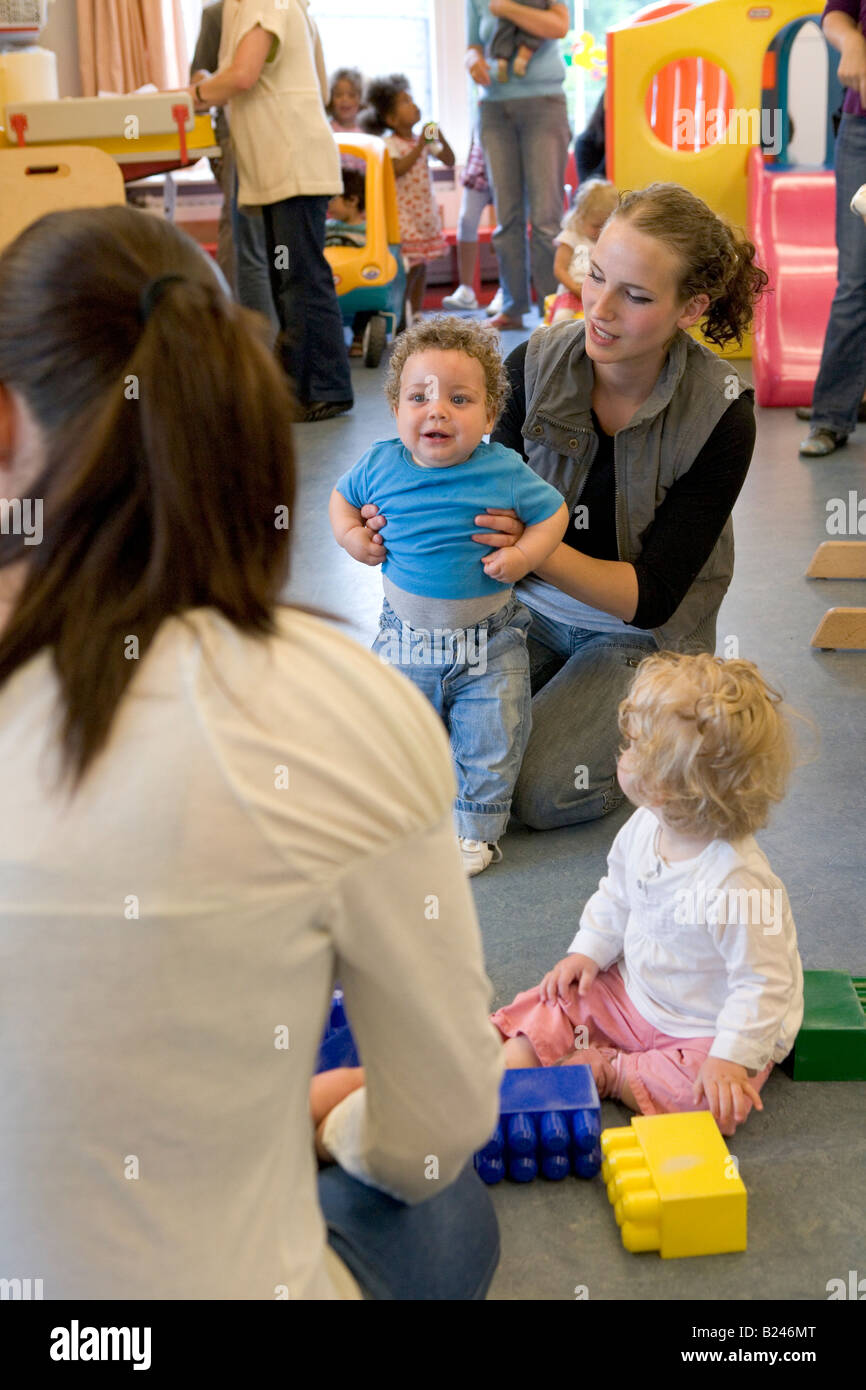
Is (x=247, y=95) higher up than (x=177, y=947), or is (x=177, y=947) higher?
(x=247, y=95)

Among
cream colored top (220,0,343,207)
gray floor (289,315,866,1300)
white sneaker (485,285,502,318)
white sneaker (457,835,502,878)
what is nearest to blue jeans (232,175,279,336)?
cream colored top (220,0,343,207)

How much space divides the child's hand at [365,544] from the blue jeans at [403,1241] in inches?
45.8

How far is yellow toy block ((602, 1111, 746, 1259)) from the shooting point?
1.24 meters

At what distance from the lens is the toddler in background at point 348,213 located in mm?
5312

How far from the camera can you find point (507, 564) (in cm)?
183

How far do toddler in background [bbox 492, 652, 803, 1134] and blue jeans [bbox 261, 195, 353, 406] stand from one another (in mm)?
2978

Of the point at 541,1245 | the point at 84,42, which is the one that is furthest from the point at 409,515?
the point at 84,42

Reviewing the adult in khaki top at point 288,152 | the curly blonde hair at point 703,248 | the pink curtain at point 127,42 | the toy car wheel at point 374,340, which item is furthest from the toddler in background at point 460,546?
the pink curtain at point 127,42

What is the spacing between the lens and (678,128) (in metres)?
5.59

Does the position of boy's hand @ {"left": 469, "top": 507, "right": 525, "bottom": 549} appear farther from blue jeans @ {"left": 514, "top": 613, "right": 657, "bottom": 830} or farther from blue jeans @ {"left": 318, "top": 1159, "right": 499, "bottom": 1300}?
blue jeans @ {"left": 318, "top": 1159, "right": 499, "bottom": 1300}

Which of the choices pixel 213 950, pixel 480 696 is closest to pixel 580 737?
pixel 480 696

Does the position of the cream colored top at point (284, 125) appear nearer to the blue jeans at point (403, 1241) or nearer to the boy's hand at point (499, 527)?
the boy's hand at point (499, 527)

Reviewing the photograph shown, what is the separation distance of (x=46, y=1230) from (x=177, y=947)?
0.18 meters

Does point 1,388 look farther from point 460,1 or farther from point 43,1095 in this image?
point 460,1
